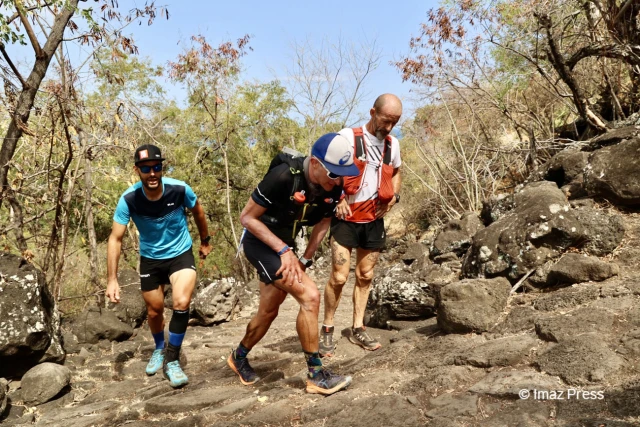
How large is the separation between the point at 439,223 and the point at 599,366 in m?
10.5

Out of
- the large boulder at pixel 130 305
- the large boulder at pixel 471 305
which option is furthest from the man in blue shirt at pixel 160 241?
the large boulder at pixel 130 305

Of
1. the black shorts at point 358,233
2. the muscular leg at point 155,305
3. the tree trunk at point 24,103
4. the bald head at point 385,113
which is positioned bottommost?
the muscular leg at point 155,305

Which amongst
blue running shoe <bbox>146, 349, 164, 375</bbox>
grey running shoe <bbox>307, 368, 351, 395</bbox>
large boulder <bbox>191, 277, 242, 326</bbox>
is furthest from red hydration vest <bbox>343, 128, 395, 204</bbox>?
large boulder <bbox>191, 277, 242, 326</bbox>

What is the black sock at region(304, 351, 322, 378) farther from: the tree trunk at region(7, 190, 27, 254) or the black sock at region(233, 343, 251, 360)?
the tree trunk at region(7, 190, 27, 254)

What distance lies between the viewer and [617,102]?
9266 millimetres

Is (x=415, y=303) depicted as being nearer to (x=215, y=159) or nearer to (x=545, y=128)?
(x=545, y=128)

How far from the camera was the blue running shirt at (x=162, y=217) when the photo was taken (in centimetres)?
527

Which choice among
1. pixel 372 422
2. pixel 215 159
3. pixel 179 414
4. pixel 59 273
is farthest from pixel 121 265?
pixel 372 422

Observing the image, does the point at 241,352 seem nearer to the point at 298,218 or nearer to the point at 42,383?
the point at 298,218

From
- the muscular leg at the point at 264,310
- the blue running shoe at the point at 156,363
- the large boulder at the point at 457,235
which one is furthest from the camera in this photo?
the large boulder at the point at 457,235

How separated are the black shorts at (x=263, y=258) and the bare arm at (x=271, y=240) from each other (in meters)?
0.13

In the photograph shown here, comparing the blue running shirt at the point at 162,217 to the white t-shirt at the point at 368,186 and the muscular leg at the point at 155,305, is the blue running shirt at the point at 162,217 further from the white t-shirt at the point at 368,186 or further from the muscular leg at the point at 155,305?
the white t-shirt at the point at 368,186

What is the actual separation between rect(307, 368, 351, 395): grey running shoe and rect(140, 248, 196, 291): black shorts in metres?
1.99

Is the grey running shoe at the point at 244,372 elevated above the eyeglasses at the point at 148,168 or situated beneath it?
situated beneath
